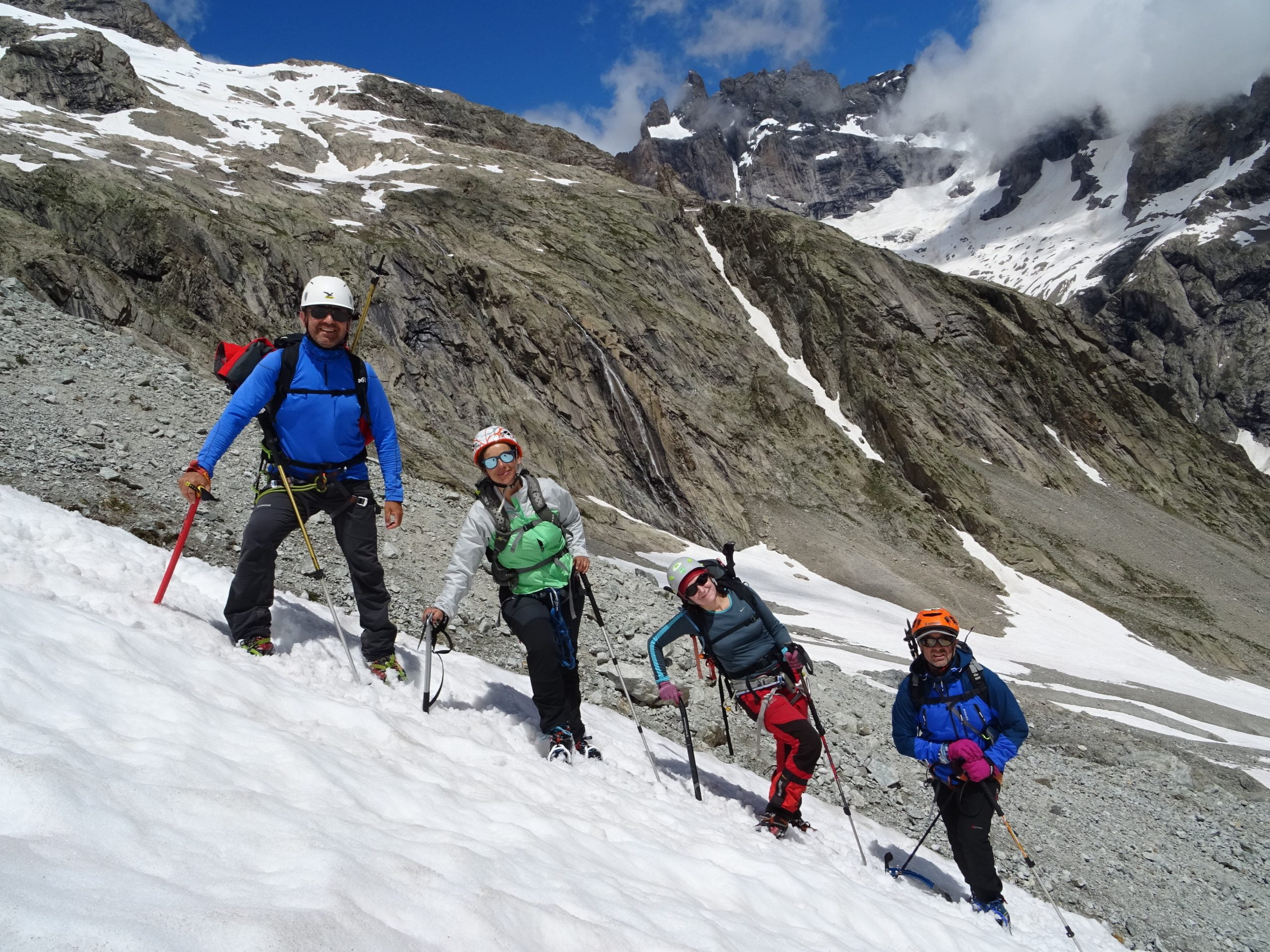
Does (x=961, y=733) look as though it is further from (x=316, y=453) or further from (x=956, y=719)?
(x=316, y=453)

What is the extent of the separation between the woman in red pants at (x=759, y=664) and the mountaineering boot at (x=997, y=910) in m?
1.69

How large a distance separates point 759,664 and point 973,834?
2.46 metres

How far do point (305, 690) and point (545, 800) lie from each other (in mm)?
2204

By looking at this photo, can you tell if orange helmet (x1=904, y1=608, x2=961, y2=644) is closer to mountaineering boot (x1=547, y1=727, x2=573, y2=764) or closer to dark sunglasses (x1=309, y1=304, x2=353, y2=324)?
mountaineering boot (x1=547, y1=727, x2=573, y2=764)

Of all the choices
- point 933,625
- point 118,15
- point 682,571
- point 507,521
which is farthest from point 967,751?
point 118,15

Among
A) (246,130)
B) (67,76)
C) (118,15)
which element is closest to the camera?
(67,76)

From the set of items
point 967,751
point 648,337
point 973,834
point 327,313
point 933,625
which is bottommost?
point 973,834

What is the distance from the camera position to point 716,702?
37.8 feet

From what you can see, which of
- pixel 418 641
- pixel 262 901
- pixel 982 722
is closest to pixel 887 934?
pixel 982 722

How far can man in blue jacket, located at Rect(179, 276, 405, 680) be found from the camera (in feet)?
21.5

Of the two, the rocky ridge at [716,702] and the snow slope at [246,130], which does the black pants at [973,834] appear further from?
the snow slope at [246,130]

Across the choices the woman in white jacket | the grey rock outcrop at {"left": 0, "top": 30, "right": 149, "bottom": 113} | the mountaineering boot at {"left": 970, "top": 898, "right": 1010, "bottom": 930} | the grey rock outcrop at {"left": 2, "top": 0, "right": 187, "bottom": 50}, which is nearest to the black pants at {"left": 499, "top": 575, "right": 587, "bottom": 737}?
the woman in white jacket

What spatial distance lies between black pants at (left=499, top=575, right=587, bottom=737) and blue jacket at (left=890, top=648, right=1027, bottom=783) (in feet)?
10.0

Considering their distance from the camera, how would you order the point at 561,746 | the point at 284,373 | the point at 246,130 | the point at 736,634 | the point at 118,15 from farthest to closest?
the point at 118,15 → the point at 246,130 → the point at 736,634 → the point at 561,746 → the point at 284,373
